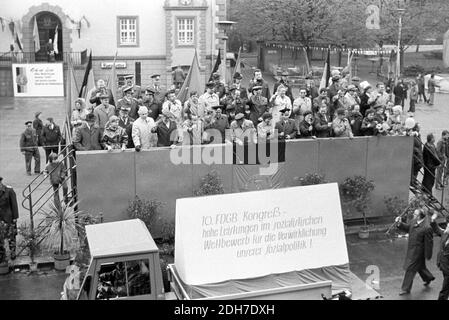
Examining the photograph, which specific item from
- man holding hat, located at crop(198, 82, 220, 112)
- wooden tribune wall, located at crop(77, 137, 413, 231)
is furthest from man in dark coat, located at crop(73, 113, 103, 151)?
man holding hat, located at crop(198, 82, 220, 112)

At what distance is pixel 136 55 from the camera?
42125 mm

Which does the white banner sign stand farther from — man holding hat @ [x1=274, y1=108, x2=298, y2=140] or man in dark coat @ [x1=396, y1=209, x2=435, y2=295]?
man holding hat @ [x1=274, y1=108, x2=298, y2=140]

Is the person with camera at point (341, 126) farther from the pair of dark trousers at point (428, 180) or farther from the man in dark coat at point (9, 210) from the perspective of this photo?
the man in dark coat at point (9, 210)

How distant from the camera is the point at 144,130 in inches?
640

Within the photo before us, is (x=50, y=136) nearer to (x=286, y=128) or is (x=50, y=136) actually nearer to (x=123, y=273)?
(x=286, y=128)

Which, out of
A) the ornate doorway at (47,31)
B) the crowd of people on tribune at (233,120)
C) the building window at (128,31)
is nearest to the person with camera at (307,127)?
the crowd of people on tribune at (233,120)

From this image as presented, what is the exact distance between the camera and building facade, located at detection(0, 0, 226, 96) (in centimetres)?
4138

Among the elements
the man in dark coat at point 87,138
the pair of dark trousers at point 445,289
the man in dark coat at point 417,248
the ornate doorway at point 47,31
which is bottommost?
the pair of dark trousers at point 445,289

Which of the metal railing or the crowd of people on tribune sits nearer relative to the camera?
the crowd of people on tribune

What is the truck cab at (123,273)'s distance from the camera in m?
9.80

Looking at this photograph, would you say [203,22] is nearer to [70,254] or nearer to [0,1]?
[0,1]

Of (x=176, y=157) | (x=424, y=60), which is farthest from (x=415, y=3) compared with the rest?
(x=176, y=157)

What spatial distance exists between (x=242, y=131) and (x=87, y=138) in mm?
3609

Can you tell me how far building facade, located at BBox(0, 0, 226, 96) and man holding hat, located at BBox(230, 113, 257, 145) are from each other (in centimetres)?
2576
